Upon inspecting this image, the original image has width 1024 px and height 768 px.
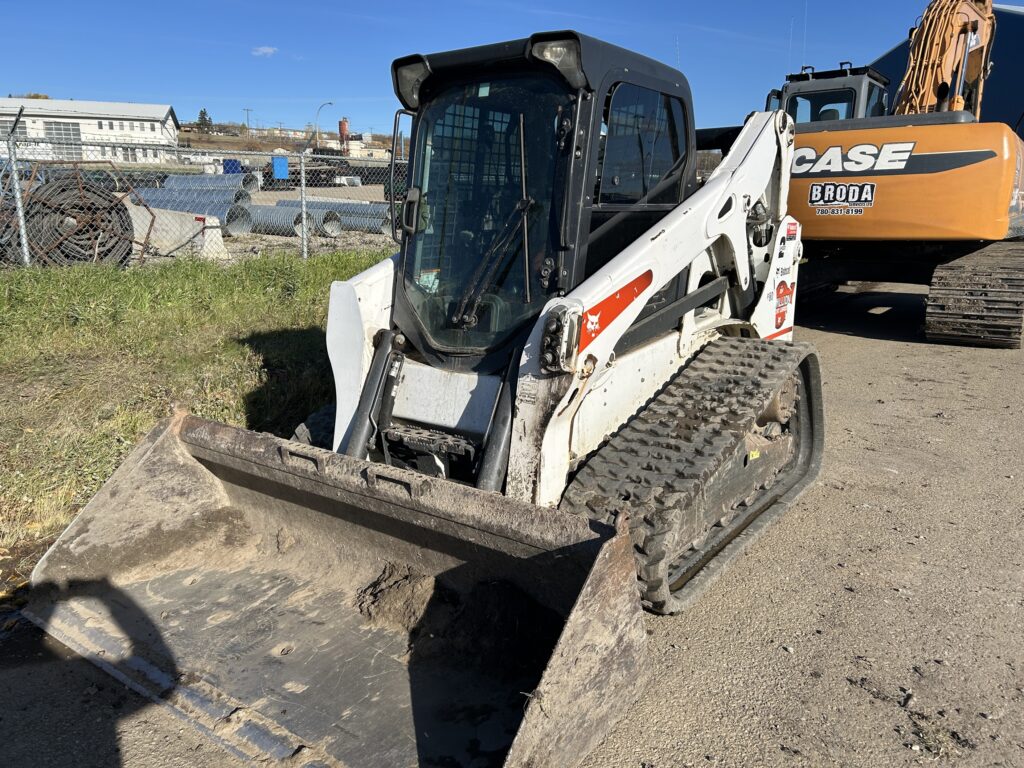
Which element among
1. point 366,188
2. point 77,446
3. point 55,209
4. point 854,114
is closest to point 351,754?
point 77,446

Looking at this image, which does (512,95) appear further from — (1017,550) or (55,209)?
(55,209)

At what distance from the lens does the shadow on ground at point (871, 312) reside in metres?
9.40

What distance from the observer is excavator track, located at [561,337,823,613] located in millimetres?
3053

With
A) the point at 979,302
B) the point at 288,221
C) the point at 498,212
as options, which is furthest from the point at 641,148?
the point at 288,221

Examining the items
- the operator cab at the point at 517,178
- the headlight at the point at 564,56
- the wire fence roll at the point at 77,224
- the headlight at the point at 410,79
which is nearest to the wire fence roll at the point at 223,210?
the wire fence roll at the point at 77,224

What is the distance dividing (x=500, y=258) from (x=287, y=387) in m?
2.82

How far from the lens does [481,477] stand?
323 centimetres

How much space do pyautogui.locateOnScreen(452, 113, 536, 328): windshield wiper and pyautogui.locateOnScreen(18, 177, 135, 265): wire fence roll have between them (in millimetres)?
7435

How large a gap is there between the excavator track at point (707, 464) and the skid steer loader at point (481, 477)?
0.02 m

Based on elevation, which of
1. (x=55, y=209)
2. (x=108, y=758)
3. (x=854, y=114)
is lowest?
(x=108, y=758)

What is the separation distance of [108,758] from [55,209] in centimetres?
915

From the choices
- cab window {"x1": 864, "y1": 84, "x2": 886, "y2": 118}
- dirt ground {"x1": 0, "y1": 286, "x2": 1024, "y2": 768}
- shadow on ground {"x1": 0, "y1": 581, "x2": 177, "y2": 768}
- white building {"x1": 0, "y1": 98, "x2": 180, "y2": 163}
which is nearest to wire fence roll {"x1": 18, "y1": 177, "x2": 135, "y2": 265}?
shadow on ground {"x1": 0, "y1": 581, "x2": 177, "y2": 768}

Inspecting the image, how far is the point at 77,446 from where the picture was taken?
15.6 ft

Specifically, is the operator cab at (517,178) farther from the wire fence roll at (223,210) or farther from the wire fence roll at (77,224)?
the wire fence roll at (223,210)
